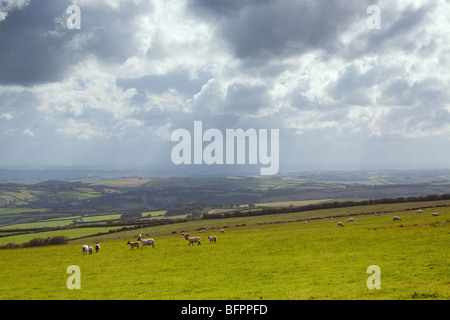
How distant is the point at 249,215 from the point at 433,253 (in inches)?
3169

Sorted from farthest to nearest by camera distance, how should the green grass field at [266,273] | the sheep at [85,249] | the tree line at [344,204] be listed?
1. the tree line at [344,204]
2. the sheep at [85,249]
3. the green grass field at [266,273]

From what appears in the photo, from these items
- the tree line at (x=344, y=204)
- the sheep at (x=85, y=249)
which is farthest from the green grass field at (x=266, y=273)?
the tree line at (x=344, y=204)

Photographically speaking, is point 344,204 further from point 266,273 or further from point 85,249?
point 266,273

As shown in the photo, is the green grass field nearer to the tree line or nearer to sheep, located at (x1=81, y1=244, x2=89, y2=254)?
sheep, located at (x1=81, y1=244, x2=89, y2=254)

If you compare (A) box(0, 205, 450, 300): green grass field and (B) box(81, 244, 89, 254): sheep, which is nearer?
(A) box(0, 205, 450, 300): green grass field

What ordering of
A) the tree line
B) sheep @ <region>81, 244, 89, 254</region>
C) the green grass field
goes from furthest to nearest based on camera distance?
the tree line, sheep @ <region>81, 244, 89, 254</region>, the green grass field

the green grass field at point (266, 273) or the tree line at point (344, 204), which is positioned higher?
the green grass field at point (266, 273)

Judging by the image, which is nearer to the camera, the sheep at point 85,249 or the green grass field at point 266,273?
the green grass field at point 266,273

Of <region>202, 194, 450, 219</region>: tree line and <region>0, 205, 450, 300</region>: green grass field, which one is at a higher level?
<region>0, 205, 450, 300</region>: green grass field

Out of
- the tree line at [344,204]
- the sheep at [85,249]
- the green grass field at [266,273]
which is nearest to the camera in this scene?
the green grass field at [266,273]

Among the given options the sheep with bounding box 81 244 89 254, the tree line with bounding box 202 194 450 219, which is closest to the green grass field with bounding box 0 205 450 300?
the sheep with bounding box 81 244 89 254

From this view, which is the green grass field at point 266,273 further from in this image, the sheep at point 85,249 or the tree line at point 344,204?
the tree line at point 344,204

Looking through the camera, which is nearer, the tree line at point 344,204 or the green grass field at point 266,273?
the green grass field at point 266,273
